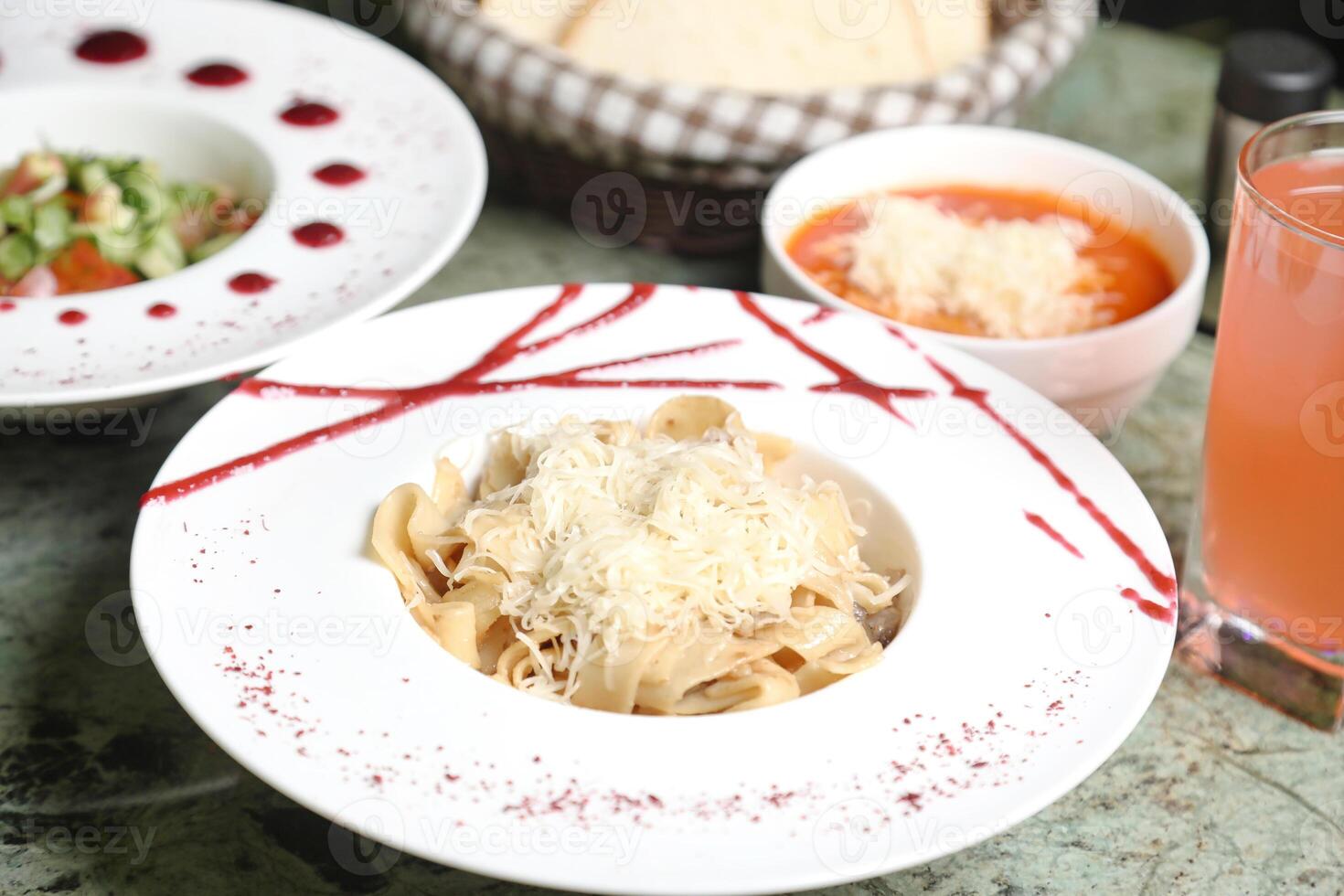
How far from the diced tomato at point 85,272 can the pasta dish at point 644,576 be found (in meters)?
0.75

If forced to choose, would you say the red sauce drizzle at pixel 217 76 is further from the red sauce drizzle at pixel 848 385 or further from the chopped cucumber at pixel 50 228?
the red sauce drizzle at pixel 848 385

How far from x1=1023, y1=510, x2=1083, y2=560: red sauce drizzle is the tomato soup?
511 millimetres

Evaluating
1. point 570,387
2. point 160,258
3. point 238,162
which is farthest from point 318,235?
point 570,387

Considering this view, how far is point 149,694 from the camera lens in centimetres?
152

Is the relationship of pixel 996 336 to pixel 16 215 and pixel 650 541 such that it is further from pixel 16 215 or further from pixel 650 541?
pixel 16 215

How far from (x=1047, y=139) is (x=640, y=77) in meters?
0.68

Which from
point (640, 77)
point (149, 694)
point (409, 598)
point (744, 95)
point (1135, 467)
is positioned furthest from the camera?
point (640, 77)

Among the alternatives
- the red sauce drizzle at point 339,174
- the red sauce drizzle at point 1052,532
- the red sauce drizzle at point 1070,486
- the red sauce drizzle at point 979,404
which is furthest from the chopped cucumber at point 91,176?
the red sauce drizzle at point 1052,532

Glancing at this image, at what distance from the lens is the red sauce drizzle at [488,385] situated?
→ 144cm

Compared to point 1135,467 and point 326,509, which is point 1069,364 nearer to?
point 1135,467

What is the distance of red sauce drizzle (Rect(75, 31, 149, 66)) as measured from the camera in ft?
7.42

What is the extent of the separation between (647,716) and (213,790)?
522 mm

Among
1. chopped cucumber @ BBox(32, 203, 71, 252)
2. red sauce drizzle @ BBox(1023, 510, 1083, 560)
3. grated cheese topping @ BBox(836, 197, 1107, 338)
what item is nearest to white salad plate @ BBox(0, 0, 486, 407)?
chopped cucumber @ BBox(32, 203, 71, 252)

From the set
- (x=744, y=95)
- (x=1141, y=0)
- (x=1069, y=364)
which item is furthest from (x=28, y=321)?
(x=1141, y=0)
